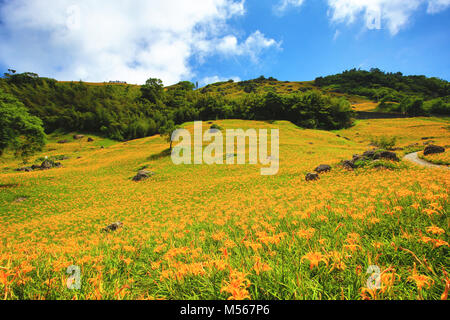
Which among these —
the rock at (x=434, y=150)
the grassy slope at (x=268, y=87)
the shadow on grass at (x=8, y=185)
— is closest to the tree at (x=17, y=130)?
the shadow on grass at (x=8, y=185)

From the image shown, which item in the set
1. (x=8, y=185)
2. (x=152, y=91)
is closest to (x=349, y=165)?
(x=8, y=185)

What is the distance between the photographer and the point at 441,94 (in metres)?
109

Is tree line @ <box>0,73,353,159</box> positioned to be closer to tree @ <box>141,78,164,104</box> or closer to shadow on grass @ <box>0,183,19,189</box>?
tree @ <box>141,78,164,104</box>

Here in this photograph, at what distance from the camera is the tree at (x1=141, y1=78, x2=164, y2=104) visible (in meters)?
102

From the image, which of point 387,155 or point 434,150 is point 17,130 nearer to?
point 387,155

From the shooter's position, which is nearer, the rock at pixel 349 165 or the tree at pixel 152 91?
the rock at pixel 349 165

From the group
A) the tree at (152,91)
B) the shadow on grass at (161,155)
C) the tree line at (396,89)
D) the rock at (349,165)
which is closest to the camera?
the rock at (349,165)

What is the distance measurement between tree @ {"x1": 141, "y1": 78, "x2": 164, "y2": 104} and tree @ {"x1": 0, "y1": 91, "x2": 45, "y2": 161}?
279 ft

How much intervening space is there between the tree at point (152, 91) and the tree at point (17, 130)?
8513 centimetres

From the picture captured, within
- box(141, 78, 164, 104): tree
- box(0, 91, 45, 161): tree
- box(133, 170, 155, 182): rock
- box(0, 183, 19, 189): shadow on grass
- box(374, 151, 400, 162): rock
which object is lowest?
box(0, 183, 19, 189): shadow on grass

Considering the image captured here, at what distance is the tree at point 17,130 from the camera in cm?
1756

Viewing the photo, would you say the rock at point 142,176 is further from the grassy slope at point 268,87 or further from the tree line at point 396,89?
the grassy slope at point 268,87

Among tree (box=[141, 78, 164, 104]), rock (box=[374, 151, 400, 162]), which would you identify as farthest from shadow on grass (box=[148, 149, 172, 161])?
tree (box=[141, 78, 164, 104])
